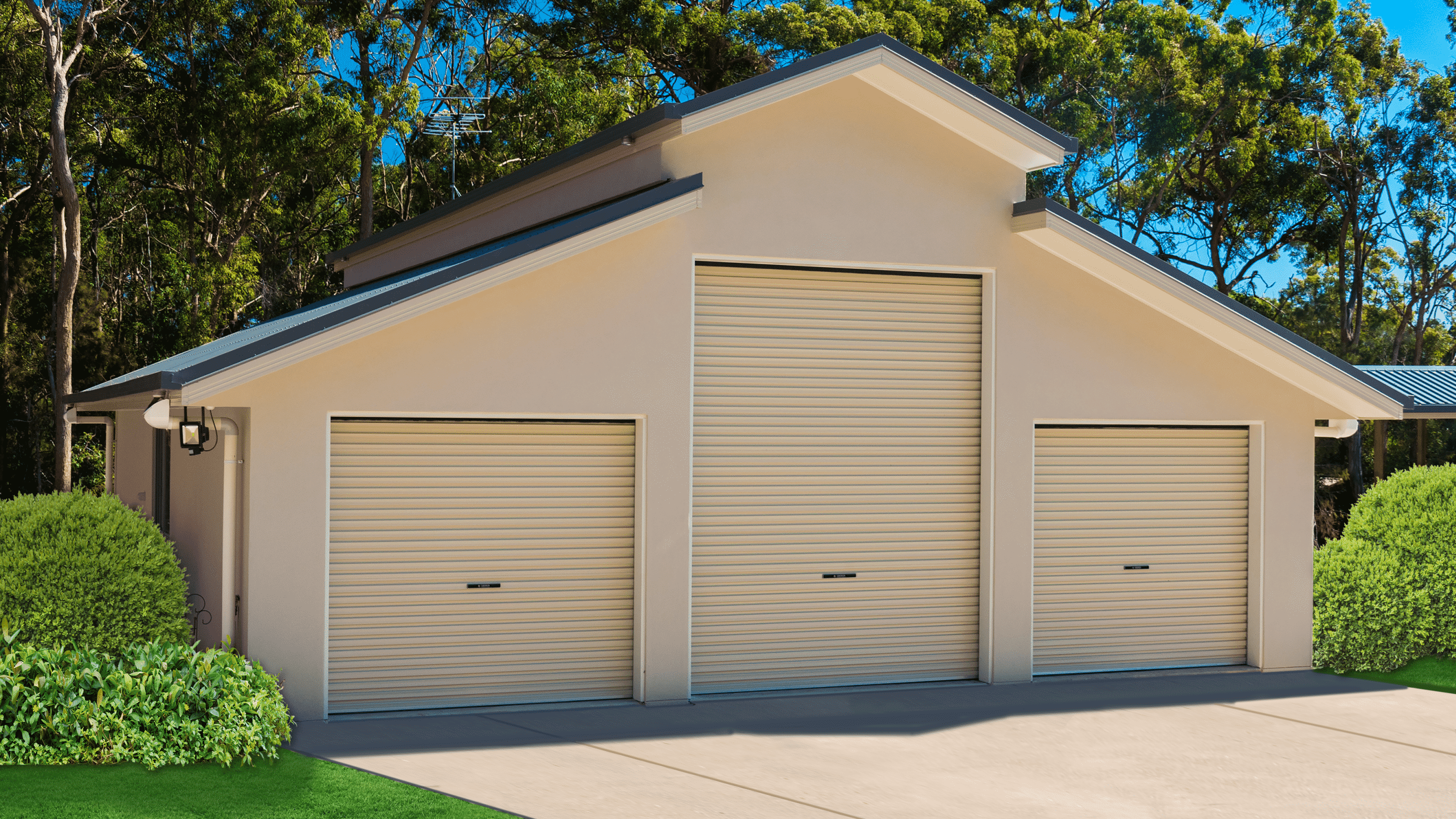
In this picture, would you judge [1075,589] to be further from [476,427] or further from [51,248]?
[51,248]

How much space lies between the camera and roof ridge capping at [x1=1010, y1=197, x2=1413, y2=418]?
10.7 meters

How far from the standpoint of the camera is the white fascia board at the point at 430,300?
8430 mm

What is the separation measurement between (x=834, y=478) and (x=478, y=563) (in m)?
3.08

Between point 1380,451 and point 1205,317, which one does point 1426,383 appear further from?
point 1205,317

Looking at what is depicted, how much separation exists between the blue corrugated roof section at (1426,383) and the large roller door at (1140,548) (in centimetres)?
431

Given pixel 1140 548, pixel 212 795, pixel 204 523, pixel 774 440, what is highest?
pixel 774 440

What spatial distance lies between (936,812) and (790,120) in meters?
5.82

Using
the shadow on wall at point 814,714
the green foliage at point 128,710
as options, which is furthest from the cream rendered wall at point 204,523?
the shadow on wall at point 814,714

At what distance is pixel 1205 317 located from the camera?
36.4ft

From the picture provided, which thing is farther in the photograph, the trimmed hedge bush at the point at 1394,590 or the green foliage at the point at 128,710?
the trimmed hedge bush at the point at 1394,590

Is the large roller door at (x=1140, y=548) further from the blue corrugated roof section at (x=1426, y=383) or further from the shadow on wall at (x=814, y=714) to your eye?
the blue corrugated roof section at (x=1426, y=383)

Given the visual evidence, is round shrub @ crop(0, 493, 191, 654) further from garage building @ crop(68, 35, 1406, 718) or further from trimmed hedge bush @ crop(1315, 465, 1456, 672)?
trimmed hedge bush @ crop(1315, 465, 1456, 672)

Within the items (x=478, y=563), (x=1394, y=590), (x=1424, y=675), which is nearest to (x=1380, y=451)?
(x=1394, y=590)

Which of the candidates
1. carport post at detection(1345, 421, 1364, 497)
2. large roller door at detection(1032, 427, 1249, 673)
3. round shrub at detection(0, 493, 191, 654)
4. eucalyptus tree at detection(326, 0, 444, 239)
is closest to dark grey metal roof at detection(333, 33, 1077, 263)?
Answer: large roller door at detection(1032, 427, 1249, 673)
